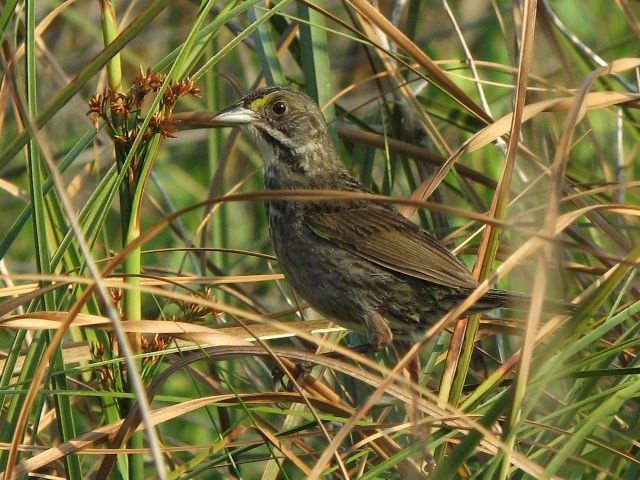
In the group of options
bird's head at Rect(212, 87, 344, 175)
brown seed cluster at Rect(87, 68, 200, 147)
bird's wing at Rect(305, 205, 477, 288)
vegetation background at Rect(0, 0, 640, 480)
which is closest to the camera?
vegetation background at Rect(0, 0, 640, 480)

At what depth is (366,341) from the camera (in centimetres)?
358

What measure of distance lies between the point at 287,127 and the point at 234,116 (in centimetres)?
26

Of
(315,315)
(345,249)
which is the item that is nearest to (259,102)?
(345,249)

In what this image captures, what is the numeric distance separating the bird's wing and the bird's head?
0.25 m

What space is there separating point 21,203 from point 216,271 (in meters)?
2.26

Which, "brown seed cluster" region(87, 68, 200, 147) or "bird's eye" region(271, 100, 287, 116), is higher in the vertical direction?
"brown seed cluster" region(87, 68, 200, 147)

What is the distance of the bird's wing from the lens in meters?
3.21

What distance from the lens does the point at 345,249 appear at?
349cm

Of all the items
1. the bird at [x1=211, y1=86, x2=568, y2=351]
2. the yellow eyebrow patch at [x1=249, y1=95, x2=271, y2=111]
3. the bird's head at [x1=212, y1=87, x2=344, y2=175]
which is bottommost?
the bird at [x1=211, y1=86, x2=568, y2=351]

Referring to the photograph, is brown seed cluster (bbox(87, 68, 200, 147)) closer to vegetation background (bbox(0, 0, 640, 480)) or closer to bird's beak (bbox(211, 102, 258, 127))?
vegetation background (bbox(0, 0, 640, 480))

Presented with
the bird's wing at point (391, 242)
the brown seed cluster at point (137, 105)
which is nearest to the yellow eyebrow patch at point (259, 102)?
the bird's wing at point (391, 242)

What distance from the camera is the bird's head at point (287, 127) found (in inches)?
137

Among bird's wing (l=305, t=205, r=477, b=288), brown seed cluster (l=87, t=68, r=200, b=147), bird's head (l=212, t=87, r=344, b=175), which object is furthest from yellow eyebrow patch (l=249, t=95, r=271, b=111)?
brown seed cluster (l=87, t=68, r=200, b=147)

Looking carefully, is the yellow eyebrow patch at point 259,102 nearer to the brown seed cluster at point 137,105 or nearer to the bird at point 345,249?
the bird at point 345,249
